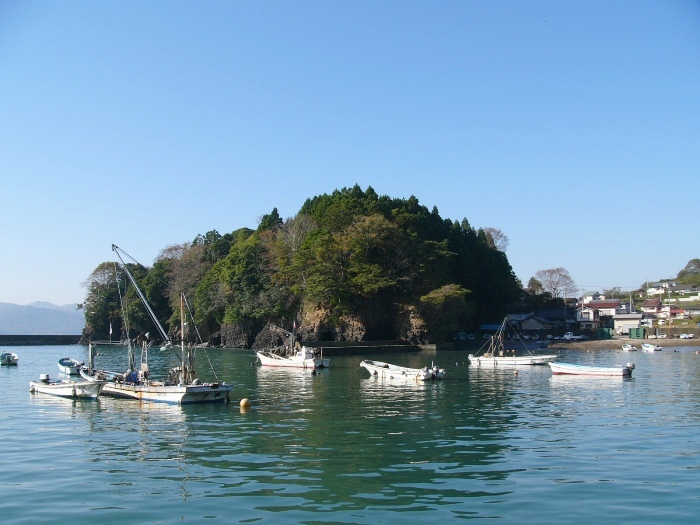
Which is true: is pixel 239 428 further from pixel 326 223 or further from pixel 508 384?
pixel 326 223

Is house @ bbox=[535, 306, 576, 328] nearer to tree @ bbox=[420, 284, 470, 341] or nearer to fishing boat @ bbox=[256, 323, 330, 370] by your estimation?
tree @ bbox=[420, 284, 470, 341]

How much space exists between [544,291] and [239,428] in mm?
139616

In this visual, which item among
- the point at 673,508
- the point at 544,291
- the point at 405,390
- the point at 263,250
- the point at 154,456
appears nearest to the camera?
the point at 673,508

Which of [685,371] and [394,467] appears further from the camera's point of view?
[685,371]

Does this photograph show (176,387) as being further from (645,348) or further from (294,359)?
(645,348)

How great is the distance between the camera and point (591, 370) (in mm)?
51938

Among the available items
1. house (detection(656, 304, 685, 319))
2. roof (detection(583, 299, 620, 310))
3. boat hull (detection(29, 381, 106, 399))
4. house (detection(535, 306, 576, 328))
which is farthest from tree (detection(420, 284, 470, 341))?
house (detection(656, 304, 685, 319))

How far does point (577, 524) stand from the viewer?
47.8ft

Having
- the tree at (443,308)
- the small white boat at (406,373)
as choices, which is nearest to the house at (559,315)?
the tree at (443,308)

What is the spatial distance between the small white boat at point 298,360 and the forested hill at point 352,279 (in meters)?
27.8

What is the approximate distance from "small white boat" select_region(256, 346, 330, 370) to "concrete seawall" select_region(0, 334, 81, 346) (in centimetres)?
9449

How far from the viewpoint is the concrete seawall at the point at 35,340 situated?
13688 cm

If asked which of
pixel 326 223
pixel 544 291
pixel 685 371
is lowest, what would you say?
pixel 685 371

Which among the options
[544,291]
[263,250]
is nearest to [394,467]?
[263,250]
